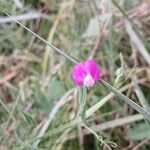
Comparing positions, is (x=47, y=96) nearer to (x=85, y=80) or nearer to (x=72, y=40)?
(x=72, y=40)

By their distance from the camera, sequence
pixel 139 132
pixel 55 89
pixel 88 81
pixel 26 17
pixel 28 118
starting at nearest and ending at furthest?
pixel 88 81 < pixel 28 118 < pixel 139 132 < pixel 55 89 < pixel 26 17

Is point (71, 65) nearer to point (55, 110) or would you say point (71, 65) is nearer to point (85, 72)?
point (55, 110)

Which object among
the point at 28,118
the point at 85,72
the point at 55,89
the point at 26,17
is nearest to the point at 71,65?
the point at 55,89

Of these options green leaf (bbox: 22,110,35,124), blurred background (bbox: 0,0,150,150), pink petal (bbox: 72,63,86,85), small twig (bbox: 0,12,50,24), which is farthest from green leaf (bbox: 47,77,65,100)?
pink petal (bbox: 72,63,86,85)

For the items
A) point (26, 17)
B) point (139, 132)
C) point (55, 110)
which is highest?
point (26, 17)

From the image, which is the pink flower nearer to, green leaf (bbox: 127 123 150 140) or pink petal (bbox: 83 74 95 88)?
pink petal (bbox: 83 74 95 88)

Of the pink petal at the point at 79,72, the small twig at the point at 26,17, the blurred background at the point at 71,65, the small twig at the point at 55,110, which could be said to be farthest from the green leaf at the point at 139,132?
the small twig at the point at 26,17

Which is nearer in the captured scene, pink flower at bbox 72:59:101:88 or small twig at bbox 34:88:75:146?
pink flower at bbox 72:59:101:88

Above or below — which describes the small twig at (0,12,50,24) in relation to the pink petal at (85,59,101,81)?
above
